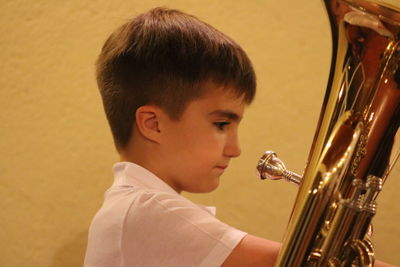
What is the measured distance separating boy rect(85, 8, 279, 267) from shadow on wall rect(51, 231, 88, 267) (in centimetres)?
51

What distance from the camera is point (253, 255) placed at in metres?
0.46

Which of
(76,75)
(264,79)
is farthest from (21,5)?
(264,79)

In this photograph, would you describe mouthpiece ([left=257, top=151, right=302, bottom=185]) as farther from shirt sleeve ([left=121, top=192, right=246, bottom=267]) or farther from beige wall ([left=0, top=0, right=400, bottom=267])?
beige wall ([left=0, top=0, right=400, bottom=267])

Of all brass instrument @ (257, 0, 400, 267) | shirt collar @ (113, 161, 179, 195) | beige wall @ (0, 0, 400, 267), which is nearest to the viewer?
brass instrument @ (257, 0, 400, 267)

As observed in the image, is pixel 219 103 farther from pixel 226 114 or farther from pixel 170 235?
pixel 170 235

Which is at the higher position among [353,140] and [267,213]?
[353,140]

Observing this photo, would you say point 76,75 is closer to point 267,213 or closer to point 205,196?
point 205,196

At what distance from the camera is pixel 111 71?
24.6 inches

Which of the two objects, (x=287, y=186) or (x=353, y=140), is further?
(x=287, y=186)

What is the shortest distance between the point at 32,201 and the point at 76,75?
0.98 feet

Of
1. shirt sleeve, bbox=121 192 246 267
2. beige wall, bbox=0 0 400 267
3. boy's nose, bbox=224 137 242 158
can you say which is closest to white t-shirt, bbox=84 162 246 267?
shirt sleeve, bbox=121 192 246 267

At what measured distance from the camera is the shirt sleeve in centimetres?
46

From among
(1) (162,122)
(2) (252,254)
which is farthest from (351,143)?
(1) (162,122)

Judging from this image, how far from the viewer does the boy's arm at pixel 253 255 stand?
1.50 ft
